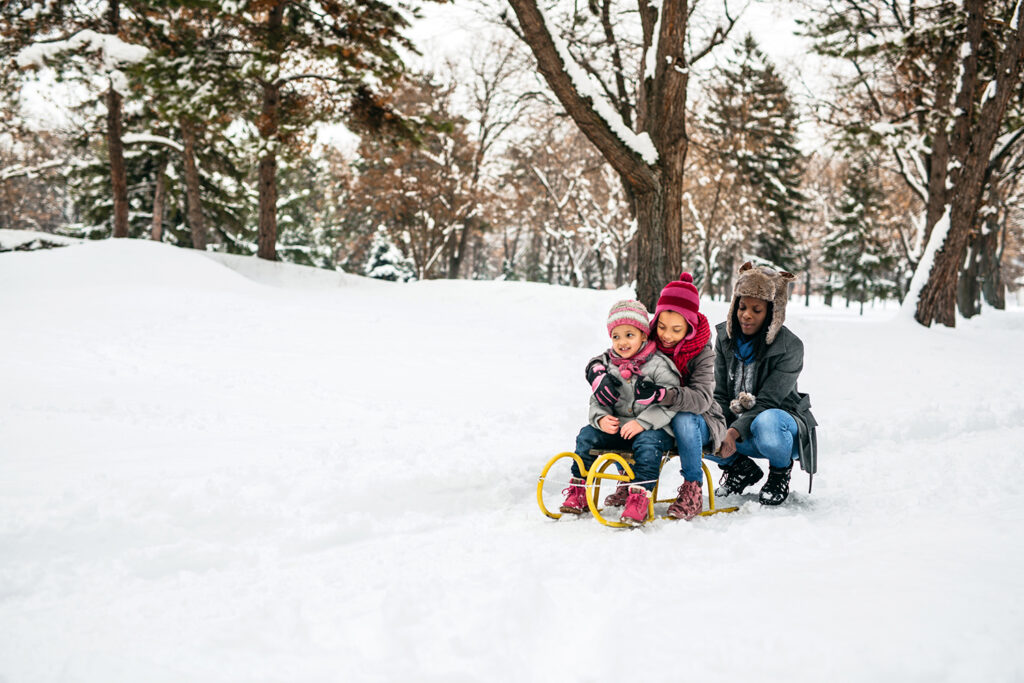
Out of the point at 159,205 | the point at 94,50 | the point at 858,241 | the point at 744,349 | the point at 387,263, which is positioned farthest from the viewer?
the point at 858,241

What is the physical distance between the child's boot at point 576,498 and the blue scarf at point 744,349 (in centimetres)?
133

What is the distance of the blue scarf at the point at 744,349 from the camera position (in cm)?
388

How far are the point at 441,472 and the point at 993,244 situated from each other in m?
29.5

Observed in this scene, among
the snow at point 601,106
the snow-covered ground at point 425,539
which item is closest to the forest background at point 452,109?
the snow at point 601,106

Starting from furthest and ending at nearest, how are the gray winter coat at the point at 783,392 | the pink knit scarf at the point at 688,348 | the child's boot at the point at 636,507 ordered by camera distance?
the gray winter coat at the point at 783,392 < the pink knit scarf at the point at 688,348 < the child's boot at the point at 636,507

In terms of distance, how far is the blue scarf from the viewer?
3.88m

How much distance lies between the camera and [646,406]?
134 inches

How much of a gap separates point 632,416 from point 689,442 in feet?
1.15

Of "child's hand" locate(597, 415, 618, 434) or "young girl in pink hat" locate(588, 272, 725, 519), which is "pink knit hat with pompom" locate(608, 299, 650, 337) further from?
"child's hand" locate(597, 415, 618, 434)

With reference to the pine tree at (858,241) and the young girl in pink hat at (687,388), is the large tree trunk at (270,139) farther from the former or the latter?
the pine tree at (858,241)

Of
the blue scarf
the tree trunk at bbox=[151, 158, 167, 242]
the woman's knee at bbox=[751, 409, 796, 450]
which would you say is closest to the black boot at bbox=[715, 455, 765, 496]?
the woman's knee at bbox=[751, 409, 796, 450]

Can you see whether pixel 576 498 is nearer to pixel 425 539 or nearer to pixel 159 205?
pixel 425 539

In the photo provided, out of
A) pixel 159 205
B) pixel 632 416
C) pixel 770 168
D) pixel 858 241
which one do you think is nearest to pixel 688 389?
pixel 632 416

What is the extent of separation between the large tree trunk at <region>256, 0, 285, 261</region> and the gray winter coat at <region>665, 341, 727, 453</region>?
38.1ft
